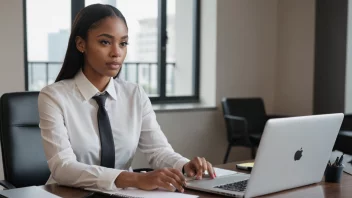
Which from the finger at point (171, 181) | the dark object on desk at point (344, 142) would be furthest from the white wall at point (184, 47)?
the finger at point (171, 181)

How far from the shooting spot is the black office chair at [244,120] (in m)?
4.27

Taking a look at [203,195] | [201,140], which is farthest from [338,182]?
[201,140]

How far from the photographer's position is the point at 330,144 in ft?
5.61

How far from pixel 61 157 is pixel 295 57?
3580mm

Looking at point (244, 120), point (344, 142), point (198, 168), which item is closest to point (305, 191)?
point (198, 168)

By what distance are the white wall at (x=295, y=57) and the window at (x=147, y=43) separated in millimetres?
871

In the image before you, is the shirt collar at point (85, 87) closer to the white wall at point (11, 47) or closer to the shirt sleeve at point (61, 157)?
the shirt sleeve at point (61, 157)

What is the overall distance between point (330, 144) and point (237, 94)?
10.4 feet

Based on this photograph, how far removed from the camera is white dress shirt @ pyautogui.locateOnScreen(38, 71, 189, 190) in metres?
1.63

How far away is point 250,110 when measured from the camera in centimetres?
466

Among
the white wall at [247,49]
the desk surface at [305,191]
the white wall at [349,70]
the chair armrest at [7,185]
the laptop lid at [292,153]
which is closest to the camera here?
the laptop lid at [292,153]

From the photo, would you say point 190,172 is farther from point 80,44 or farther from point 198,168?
point 80,44

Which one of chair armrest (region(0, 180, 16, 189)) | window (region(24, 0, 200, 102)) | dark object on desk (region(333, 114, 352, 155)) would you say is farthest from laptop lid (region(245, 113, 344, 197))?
window (region(24, 0, 200, 102))

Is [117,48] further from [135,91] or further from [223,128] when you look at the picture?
[223,128]
